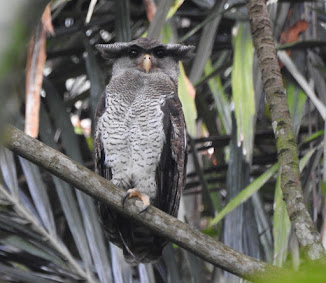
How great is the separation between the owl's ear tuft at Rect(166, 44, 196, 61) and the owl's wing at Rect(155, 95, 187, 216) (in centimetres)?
43

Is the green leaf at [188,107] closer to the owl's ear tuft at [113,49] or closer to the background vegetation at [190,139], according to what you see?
the background vegetation at [190,139]

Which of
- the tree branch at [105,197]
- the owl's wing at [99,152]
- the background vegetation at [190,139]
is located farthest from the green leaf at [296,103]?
the tree branch at [105,197]

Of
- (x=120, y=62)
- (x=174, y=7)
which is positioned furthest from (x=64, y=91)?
(x=174, y=7)

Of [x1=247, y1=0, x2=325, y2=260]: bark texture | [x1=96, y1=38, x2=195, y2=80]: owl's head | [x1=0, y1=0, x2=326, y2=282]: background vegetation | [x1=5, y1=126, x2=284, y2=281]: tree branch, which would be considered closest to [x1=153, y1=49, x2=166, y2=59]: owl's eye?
[x1=96, y1=38, x2=195, y2=80]: owl's head

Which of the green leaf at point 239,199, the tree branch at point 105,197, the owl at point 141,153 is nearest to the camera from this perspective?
the tree branch at point 105,197

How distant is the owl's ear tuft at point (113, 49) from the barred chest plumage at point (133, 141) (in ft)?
1.30

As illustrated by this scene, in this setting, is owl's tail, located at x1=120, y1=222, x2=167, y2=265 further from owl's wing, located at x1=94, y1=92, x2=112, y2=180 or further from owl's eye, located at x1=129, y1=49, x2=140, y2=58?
owl's eye, located at x1=129, y1=49, x2=140, y2=58

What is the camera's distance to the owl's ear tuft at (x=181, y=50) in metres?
2.89

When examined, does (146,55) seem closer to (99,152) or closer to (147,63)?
(147,63)

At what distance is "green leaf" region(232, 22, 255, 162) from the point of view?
2336 mm

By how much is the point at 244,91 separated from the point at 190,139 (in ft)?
1.51

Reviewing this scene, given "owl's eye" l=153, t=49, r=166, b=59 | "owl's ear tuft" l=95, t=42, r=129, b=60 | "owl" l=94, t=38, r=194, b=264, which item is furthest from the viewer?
"owl's eye" l=153, t=49, r=166, b=59

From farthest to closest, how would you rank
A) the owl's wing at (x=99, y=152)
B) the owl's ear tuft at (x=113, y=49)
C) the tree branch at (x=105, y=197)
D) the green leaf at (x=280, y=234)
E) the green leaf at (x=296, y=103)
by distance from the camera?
the owl's ear tuft at (x=113, y=49) < the green leaf at (x=296, y=103) < the owl's wing at (x=99, y=152) < the green leaf at (x=280, y=234) < the tree branch at (x=105, y=197)

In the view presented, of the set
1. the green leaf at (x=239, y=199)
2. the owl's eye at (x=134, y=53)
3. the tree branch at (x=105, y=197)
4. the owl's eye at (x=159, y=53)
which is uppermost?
the owl's eye at (x=159, y=53)
